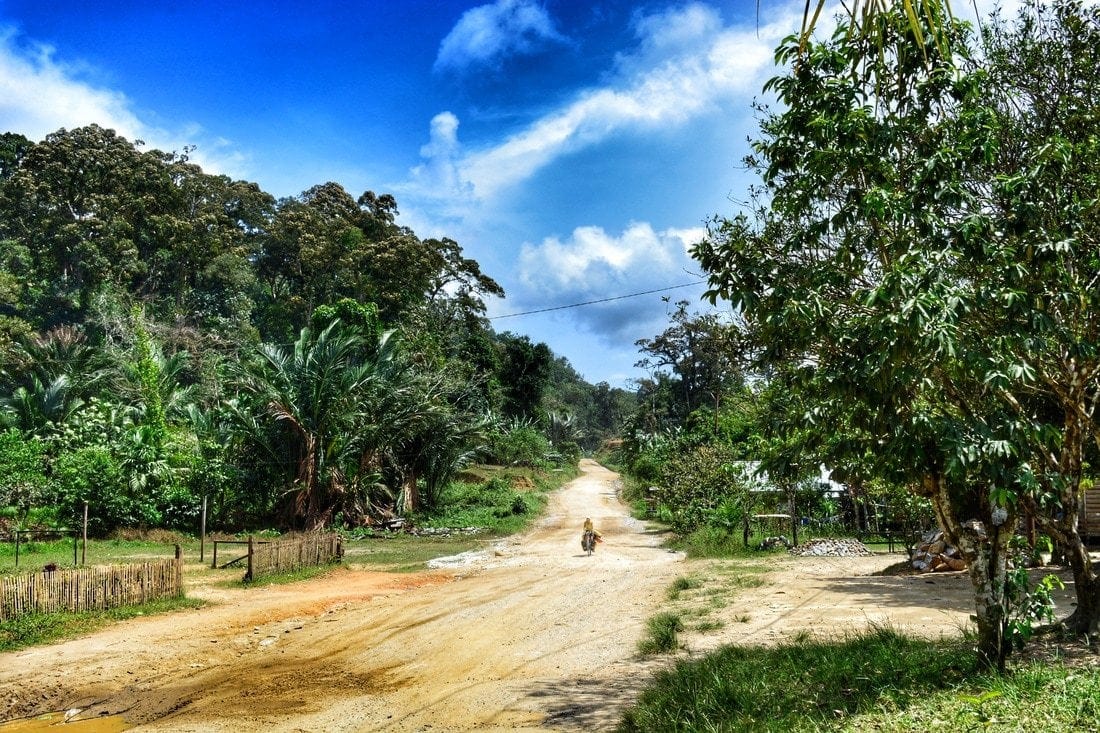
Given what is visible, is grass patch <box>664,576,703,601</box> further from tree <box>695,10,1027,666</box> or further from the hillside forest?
the hillside forest

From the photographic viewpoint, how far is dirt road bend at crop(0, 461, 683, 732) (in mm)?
7262

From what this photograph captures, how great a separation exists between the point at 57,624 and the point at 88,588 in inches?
34.6

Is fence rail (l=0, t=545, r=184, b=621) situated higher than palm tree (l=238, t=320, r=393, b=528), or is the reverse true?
palm tree (l=238, t=320, r=393, b=528)

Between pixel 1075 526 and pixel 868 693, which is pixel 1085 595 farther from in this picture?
pixel 868 693

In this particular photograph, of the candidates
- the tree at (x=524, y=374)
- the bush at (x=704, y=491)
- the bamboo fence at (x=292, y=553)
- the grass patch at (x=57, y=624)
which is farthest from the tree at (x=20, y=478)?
the tree at (x=524, y=374)

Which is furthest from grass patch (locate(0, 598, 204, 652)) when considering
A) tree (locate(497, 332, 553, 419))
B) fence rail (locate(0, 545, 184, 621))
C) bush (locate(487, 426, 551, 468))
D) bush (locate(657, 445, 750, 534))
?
tree (locate(497, 332, 553, 419))

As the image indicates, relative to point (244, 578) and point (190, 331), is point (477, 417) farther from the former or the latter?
point (190, 331)

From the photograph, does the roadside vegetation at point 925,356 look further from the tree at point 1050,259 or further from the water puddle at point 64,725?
the water puddle at point 64,725

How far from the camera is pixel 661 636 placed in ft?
31.2

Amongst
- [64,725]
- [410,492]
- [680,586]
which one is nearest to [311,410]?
[410,492]

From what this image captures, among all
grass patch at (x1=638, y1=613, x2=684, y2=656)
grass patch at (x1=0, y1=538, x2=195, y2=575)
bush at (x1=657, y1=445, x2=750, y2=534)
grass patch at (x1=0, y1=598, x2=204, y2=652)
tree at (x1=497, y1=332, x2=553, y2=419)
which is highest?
tree at (x1=497, y1=332, x2=553, y2=419)

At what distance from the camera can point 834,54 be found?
247 inches

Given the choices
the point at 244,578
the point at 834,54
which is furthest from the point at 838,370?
the point at 244,578

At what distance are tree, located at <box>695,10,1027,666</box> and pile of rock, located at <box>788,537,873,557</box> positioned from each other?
→ 12602mm
